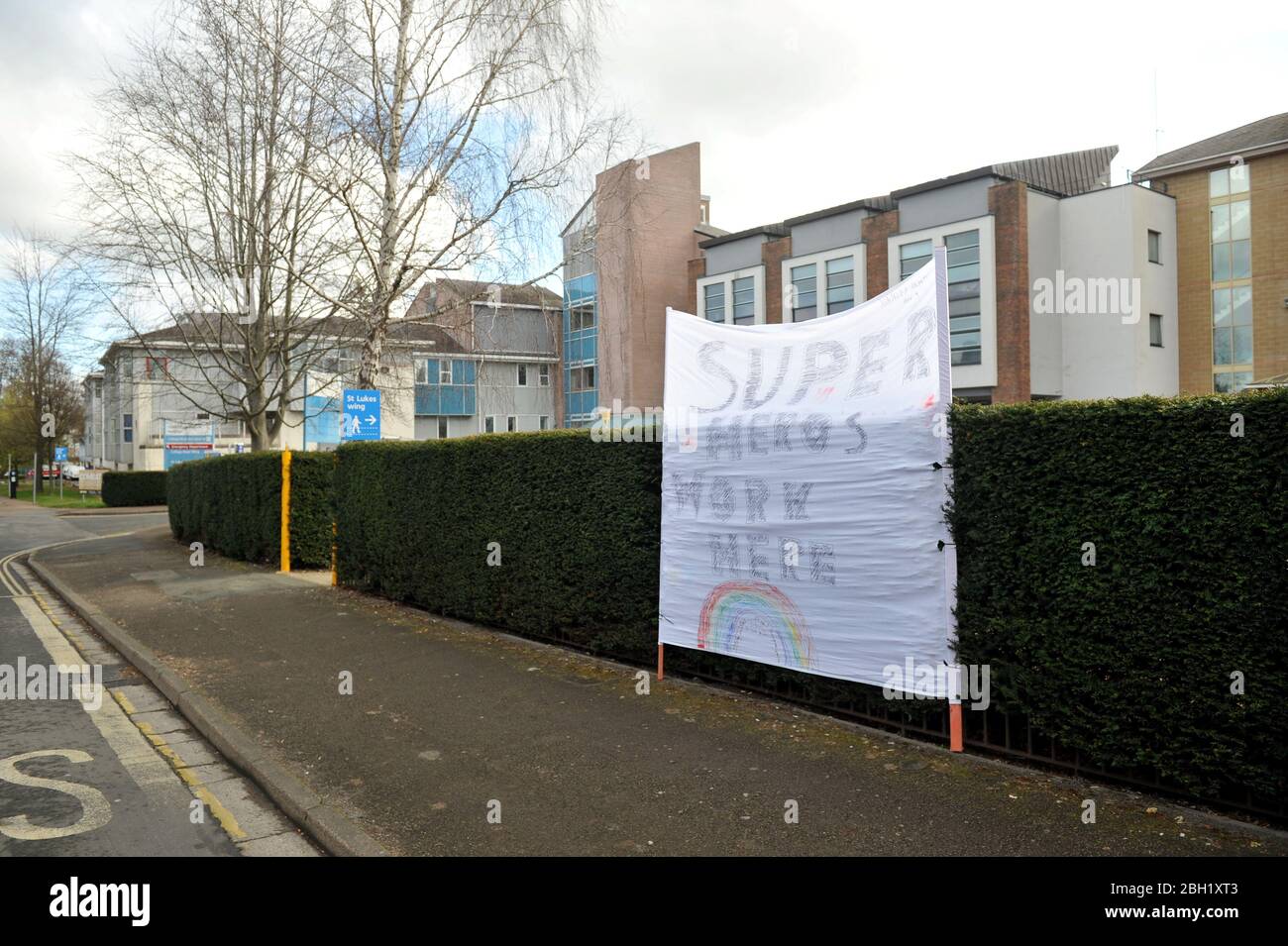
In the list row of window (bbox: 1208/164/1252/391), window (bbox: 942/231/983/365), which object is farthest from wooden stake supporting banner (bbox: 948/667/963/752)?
row of window (bbox: 1208/164/1252/391)

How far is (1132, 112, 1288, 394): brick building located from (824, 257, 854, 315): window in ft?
40.0

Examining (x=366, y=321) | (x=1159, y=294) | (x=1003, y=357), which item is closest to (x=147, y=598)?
(x=366, y=321)

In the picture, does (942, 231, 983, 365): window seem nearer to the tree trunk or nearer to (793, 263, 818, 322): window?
(793, 263, 818, 322): window

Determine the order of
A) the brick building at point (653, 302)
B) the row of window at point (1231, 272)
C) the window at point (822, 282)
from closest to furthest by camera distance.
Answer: the row of window at point (1231, 272), the window at point (822, 282), the brick building at point (653, 302)

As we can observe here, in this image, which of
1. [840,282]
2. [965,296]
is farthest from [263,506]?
[840,282]

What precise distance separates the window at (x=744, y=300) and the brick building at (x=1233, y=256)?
54.3ft

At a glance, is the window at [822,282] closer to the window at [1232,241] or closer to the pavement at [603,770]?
the window at [1232,241]

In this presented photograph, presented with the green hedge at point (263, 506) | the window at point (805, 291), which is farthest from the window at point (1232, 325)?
the green hedge at point (263, 506)

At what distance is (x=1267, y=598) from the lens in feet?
14.2

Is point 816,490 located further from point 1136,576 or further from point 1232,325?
point 1232,325

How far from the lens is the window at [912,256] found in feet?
112

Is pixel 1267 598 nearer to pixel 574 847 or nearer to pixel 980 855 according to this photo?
pixel 980 855

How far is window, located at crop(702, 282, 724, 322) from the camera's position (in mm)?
43750

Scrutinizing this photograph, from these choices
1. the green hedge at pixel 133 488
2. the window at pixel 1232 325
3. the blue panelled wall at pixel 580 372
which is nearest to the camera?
the window at pixel 1232 325
